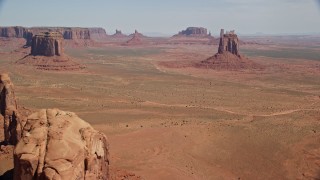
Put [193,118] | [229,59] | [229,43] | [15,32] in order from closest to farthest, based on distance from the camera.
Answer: [193,118], [229,59], [229,43], [15,32]

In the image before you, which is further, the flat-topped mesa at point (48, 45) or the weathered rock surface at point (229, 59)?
the weathered rock surface at point (229, 59)

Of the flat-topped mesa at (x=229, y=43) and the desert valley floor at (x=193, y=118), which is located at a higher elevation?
the flat-topped mesa at (x=229, y=43)

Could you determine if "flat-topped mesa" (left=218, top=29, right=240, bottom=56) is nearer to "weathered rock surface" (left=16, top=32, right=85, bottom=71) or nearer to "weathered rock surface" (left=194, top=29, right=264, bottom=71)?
"weathered rock surface" (left=194, top=29, right=264, bottom=71)

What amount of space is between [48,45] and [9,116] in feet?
266

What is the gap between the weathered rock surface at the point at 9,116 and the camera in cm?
2892

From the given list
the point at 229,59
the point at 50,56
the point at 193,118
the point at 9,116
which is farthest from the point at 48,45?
the point at 9,116

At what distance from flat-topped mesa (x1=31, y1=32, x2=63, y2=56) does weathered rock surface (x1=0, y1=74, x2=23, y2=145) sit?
74004mm

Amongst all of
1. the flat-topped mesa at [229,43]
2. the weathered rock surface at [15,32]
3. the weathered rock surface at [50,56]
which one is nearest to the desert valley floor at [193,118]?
the weathered rock surface at [50,56]

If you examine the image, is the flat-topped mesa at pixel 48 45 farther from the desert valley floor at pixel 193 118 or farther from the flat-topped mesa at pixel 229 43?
the flat-topped mesa at pixel 229 43

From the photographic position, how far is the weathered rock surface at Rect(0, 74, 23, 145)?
28922 millimetres

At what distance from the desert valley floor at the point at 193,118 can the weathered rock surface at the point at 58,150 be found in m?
10.6

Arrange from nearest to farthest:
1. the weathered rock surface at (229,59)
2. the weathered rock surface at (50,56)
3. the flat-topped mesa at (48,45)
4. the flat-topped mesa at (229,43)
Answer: the weathered rock surface at (50,56) → the flat-topped mesa at (48,45) → the weathered rock surface at (229,59) → the flat-topped mesa at (229,43)

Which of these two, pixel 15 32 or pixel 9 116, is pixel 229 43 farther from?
pixel 15 32

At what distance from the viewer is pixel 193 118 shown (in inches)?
2031
